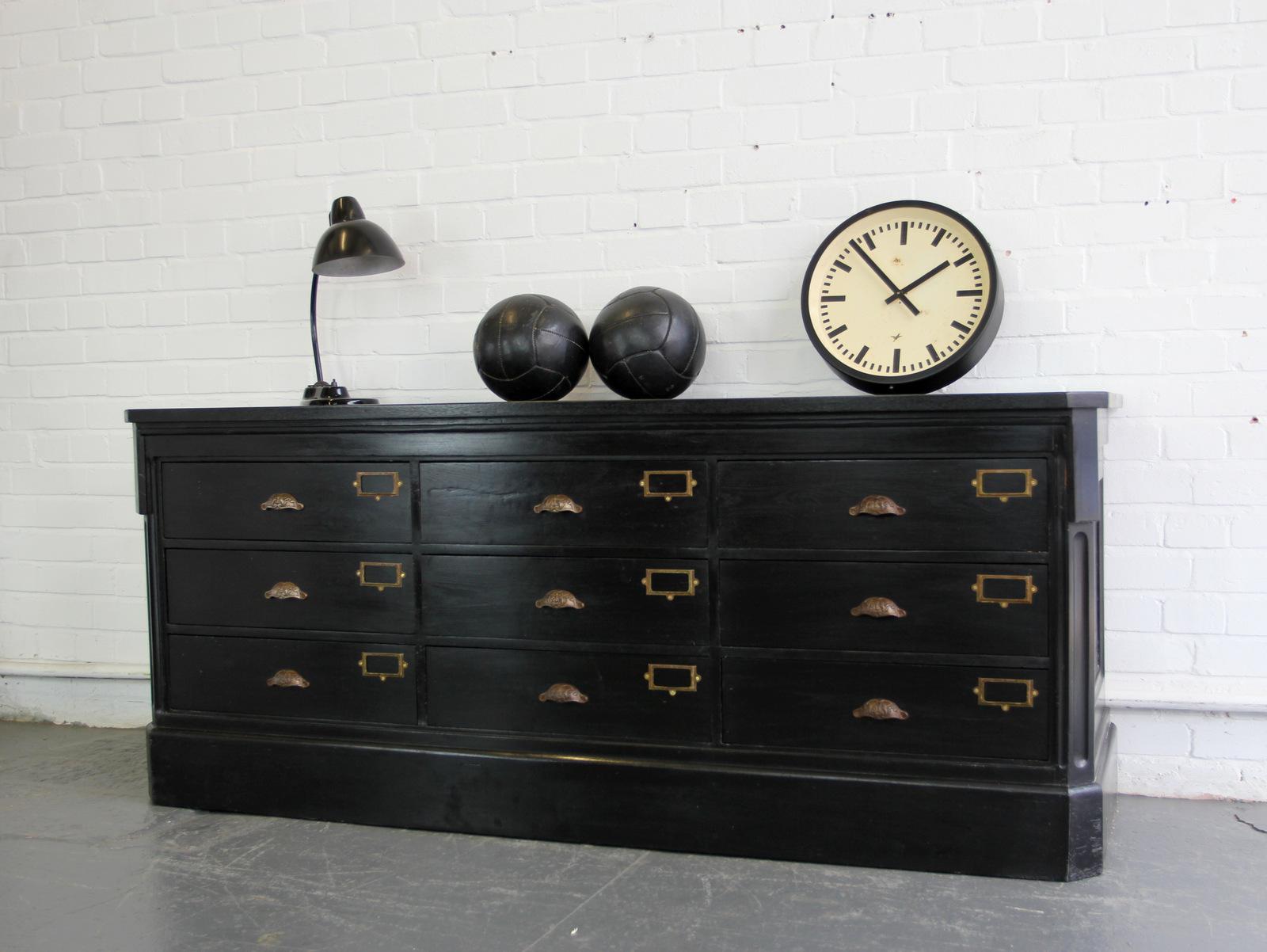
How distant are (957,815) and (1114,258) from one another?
1.52 meters

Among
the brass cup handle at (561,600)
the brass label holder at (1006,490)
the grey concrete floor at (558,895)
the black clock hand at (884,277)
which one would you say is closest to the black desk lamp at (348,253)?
the brass cup handle at (561,600)

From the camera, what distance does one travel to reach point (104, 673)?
3.71 metres

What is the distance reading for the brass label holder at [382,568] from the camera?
2.76 meters

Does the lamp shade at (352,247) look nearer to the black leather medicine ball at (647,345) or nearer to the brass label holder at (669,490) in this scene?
the black leather medicine ball at (647,345)

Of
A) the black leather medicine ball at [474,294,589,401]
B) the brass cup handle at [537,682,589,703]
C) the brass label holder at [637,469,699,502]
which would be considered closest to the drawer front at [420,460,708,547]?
the brass label holder at [637,469,699,502]

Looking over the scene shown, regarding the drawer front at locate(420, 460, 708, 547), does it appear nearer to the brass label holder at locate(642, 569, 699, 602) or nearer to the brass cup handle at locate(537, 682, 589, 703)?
the brass label holder at locate(642, 569, 699, 602)

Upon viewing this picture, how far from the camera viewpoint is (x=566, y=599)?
104 inches

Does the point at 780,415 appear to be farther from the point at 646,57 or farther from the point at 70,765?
the point at 70,765

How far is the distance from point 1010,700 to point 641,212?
1.72 m

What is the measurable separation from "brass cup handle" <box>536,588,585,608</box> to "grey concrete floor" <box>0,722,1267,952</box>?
23.3 inches

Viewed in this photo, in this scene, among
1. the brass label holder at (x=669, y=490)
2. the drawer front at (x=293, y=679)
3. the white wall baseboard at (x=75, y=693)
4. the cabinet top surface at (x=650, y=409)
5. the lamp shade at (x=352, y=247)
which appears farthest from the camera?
the white wall baseboard at (x=75, y=693)

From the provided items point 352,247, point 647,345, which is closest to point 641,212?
point 647,345

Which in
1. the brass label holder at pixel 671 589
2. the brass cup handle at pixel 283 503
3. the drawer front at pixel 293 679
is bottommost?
the drawer front at pixel 293 679

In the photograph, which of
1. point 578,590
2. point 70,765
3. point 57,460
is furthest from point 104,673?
point 578,590
